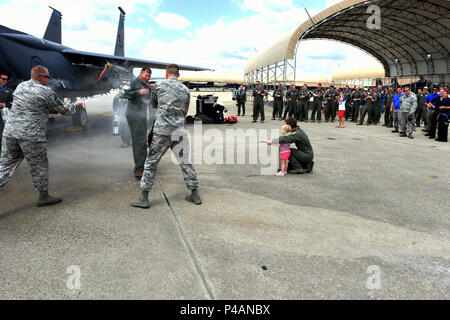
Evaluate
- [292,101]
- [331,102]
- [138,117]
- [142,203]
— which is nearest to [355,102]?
[331,102]

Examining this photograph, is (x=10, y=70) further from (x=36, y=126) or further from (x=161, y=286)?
(x=161, y=286)

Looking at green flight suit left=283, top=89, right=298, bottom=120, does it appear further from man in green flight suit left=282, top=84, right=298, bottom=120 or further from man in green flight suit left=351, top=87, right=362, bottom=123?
man in green flight suit left=351, top=87, right=362, bottom=123

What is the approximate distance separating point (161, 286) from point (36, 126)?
280cm

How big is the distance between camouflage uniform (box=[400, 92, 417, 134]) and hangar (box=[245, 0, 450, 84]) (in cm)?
1002

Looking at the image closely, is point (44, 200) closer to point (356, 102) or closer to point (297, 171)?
point (297, 171)

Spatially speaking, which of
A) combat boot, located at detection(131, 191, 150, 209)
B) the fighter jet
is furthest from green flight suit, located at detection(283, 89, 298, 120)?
combat boot, located at detection(131, 191, 150, 209)

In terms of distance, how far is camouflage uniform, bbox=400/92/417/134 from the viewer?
34.5 feet

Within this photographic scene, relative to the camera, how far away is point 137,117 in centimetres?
529

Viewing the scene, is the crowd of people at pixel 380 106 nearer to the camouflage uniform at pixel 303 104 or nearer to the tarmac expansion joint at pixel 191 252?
the camouflage uniform at pixel 303 104

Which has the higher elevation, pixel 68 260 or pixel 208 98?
pixel 208 98

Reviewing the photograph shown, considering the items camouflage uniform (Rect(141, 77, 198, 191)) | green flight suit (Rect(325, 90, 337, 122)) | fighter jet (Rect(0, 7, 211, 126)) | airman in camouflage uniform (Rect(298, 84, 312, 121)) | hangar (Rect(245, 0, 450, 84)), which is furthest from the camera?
hangar (Rect(245, 0, 450, 84))

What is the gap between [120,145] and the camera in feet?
27.1

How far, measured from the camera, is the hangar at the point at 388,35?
66.9 ft
